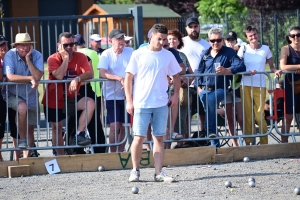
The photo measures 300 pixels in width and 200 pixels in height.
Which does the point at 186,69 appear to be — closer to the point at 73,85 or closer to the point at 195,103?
the point at 195,103

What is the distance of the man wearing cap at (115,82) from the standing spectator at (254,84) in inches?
75.1

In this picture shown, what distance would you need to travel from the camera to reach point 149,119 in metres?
9.88

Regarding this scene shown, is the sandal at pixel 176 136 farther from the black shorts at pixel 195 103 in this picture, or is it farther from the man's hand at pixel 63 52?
the man's hand at pixel 63 52

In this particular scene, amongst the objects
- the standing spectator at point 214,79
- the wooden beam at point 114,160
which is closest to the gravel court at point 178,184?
the wooden beam at point 114,160

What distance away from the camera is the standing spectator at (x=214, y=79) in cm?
1155

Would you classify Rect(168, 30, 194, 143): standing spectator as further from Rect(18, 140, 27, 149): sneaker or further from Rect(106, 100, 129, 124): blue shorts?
Rect(18, 140, 27, 149): sneaker

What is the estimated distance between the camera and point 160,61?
9.73 m

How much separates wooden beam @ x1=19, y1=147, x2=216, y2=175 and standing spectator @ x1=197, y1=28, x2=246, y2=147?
16.4 inches

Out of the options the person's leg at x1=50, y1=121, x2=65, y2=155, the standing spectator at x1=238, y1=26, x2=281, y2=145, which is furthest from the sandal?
the person's leg at x1=50, y1=121, x2=65, y2=155

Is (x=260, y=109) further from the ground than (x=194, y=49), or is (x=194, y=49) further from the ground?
(x=194, y=49)

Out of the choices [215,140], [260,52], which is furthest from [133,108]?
[260,52]

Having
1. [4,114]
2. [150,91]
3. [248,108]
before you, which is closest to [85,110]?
[4,114]

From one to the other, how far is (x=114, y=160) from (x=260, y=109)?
8.24ft

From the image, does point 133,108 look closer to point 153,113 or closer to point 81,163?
point 153,113
